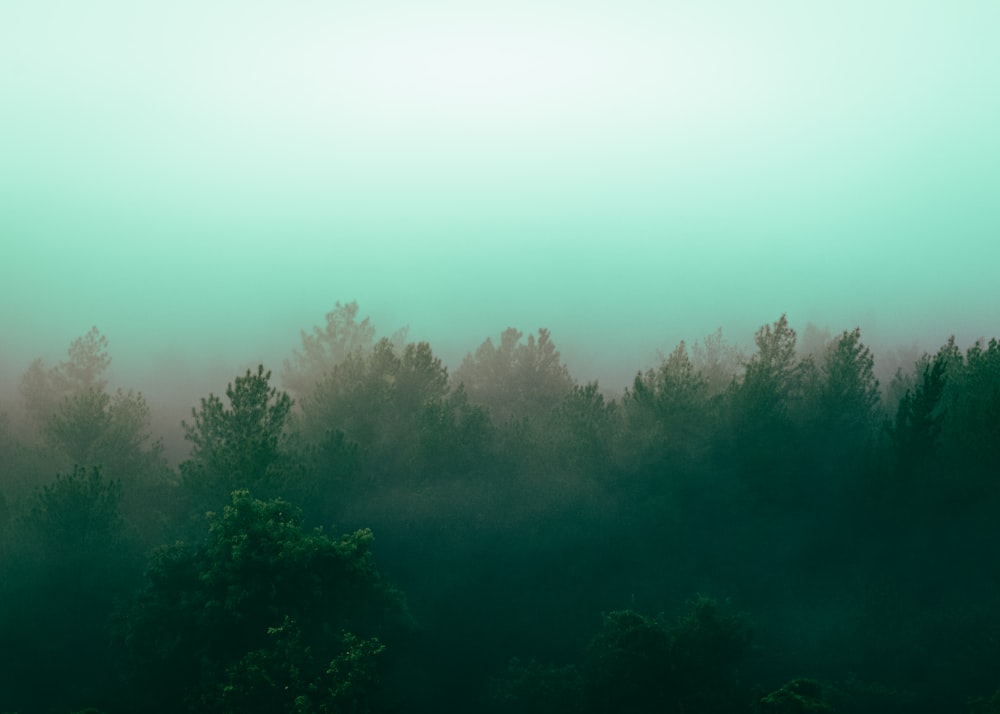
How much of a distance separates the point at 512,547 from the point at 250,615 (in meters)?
17.3

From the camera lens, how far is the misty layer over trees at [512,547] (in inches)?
942

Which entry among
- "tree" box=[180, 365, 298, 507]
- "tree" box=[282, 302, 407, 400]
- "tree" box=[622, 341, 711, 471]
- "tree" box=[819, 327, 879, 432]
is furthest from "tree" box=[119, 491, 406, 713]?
"tree" box=[819, 327, 879, 432]

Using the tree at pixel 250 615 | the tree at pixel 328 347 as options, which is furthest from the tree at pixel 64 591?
the tree at pixel 328 347

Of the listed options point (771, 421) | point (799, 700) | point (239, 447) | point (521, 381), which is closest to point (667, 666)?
point (799, 700)

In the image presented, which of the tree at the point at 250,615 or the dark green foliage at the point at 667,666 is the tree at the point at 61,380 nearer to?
the tree at the point at 250,615

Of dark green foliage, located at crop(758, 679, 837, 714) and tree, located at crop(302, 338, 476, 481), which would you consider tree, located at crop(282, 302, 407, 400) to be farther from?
dark green foliage, located at crop(758, 679, 837, 714)

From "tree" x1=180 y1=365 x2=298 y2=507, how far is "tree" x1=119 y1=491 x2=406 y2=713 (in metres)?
6.17

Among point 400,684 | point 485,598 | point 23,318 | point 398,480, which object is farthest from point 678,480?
point 23,318

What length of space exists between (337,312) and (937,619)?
5135 centimetres

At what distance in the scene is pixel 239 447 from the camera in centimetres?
3222

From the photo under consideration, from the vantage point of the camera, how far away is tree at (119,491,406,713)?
21172mm

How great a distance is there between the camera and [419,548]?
119 feet

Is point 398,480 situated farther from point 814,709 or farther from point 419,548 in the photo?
point 814,709

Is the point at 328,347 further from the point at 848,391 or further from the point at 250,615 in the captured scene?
the point at 848,391
